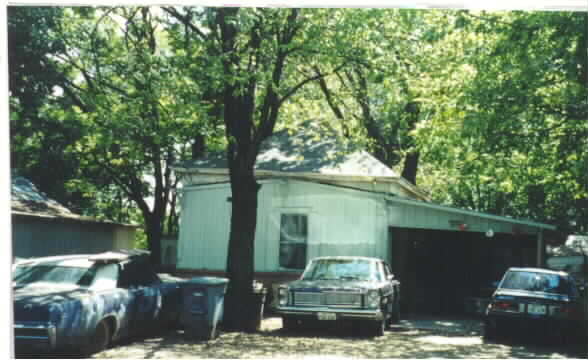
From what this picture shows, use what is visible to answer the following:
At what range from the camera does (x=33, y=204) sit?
15.2m

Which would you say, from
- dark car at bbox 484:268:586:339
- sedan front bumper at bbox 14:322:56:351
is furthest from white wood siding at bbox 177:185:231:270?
sedan front bumper at bbox 14:322:56:351

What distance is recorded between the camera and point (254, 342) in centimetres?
1126

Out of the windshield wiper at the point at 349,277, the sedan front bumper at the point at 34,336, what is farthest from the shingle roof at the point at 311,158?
the sedan front bumper at the point at 34,336

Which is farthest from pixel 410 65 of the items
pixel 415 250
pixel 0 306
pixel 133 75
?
pixel 0 306

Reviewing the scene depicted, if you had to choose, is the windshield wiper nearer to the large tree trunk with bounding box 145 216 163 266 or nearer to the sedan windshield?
the sedan windshield

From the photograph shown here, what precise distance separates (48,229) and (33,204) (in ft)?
3.68

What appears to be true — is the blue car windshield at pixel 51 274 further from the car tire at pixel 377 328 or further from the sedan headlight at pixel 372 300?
the car tire at pixel 377 328

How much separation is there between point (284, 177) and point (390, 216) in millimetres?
3216

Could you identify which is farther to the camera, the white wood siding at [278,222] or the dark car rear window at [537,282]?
the white wood siding at [278,222]

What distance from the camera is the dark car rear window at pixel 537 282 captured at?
1220cm

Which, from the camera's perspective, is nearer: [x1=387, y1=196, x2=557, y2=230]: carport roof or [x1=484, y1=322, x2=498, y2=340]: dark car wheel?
[x1=484, y1=322, x2=498, y2=340]: dark car wheel

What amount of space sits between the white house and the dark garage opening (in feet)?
2.70

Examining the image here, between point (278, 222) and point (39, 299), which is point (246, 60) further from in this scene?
point (39, 299)

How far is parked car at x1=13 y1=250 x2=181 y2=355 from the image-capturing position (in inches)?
332
